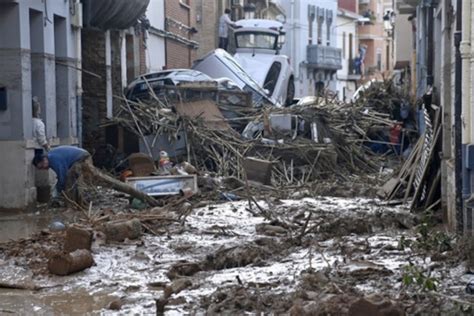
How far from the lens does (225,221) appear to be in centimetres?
1508

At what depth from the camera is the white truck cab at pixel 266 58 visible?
3744 centimetres

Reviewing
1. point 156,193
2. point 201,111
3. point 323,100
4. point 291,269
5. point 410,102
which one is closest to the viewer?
point 291,269

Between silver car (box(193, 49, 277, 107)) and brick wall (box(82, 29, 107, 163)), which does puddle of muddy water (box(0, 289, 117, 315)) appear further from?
silver car (box(193, 49, 277, 107))

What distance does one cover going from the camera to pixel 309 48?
200 ft

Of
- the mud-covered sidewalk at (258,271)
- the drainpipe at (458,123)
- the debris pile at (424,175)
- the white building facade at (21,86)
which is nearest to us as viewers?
the mud-covered sidewalk at (258,271)

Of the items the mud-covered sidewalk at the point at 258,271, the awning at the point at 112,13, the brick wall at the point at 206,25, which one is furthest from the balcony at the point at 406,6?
the mud-covered sidewalk at the point at 258,271

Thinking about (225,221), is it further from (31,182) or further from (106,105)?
(106,105)

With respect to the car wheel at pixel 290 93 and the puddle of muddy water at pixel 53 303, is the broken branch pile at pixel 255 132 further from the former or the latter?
the car wheel at pixel 290 93

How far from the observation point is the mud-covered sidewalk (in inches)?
328

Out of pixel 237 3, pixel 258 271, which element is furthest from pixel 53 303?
pixel 237 3

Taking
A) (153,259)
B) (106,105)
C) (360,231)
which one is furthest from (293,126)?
(153,259)

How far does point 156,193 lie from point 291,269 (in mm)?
6823

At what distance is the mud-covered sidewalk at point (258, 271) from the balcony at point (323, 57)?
46371 mm

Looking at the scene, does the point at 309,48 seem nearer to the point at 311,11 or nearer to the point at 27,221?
the point at 311,11
